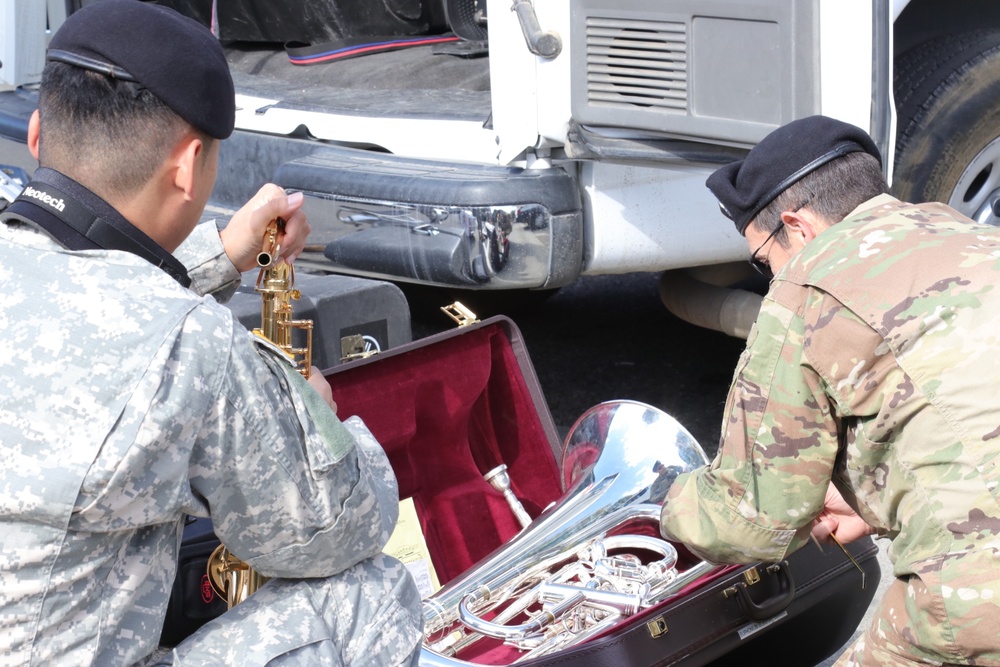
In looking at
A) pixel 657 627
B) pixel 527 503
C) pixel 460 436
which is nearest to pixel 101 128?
pixel 657 627

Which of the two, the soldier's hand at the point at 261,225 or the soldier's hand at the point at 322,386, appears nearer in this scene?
the soldier's hand at the point at 322,386

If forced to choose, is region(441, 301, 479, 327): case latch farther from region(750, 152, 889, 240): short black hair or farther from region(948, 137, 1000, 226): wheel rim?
region(948, 137, 1000, 226): wheel rim

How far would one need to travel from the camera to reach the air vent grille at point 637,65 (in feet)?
8.46

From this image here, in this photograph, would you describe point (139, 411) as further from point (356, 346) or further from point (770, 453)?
point (356, 346)

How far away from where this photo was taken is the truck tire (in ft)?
9.92

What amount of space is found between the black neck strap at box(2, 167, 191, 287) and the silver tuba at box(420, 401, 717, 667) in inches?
42.5

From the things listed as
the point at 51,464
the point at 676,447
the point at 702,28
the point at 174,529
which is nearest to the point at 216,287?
the point at 174,529

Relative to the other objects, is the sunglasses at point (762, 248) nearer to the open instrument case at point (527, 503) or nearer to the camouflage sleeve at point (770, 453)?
the camouflage sleeve at point (770, 453)

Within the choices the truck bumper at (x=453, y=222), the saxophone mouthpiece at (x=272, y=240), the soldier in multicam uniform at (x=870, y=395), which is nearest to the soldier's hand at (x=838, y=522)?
the soldier in multicam uniform at (x=870, y=395)

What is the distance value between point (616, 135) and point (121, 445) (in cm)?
168

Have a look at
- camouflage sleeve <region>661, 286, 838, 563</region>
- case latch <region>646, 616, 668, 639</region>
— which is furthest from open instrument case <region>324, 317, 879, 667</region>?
camouflage sleeve <region>661, 286, 838, 563</region>

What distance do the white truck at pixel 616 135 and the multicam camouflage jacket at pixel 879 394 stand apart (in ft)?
2.35

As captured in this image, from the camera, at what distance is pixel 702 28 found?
8.27ft

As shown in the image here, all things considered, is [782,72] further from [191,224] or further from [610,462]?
[191,224]
